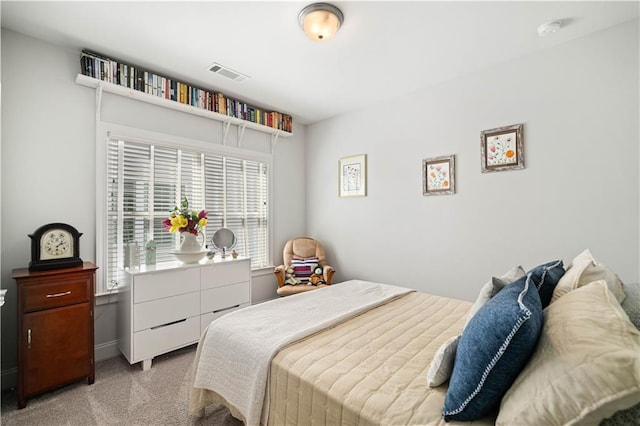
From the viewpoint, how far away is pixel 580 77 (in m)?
2.37

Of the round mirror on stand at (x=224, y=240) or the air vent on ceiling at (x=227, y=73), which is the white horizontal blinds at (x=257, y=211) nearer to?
the round mirror on stand at (x=224, y=240)

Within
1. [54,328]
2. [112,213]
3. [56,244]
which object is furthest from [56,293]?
[112,213]

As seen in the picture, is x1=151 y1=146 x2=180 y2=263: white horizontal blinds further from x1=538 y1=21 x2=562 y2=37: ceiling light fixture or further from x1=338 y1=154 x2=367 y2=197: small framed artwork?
x1=538 y1=21 x2=562 y2=37: ceiling light fixture

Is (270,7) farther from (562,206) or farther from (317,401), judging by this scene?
(562,206)

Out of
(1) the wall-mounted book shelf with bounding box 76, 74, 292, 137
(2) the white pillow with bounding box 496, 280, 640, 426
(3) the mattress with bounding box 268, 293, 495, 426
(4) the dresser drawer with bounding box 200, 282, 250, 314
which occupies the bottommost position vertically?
(4) the dresser drawer with bounding box 200, 282, 250, 314

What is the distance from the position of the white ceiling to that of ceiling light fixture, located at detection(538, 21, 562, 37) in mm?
42

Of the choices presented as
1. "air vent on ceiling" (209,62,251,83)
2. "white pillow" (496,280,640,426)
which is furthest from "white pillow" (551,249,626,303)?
"air vent on ceiling" (209,62,251,83)

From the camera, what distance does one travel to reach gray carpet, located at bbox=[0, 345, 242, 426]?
183 cm

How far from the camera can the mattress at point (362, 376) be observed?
104cm

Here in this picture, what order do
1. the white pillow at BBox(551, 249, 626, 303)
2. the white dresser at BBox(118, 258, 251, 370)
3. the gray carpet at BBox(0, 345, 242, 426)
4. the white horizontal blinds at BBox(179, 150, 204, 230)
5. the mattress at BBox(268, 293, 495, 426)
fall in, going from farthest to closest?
the white horizontal blinds at BBox(179, 150, 204, 230), the white dresser at BBox(118, 258, 251, 370), the gray carpet at BBox(0, 345, 242, 426), the white pillow at BBox(551, 249, 626, 303), the mattress at BBox(268, 293, 495, 426)

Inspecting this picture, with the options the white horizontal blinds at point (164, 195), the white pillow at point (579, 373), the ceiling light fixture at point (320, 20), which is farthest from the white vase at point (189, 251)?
the white pillow at point (579, 373)

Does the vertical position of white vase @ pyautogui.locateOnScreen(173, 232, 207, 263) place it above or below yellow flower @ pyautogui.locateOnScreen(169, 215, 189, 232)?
below

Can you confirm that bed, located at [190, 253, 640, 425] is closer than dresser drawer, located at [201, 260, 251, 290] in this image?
Yes

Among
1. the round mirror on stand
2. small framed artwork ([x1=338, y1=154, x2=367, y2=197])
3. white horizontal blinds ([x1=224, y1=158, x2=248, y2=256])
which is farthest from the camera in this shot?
small framed artwork ([x1=338, y1=154, x2=367, y2=197])
